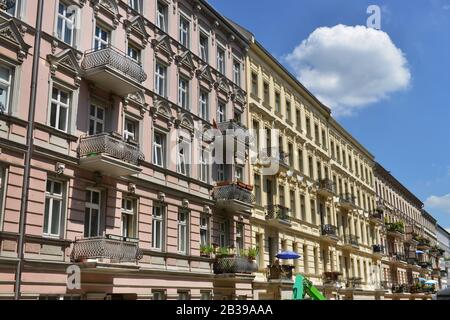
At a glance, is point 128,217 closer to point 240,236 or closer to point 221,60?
point 240,236

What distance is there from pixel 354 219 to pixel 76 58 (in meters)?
34.6

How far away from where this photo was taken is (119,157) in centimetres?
1664

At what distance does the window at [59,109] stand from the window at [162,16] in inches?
281

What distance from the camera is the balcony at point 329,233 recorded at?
3569 centimetres

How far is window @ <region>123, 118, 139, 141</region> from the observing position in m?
18.8

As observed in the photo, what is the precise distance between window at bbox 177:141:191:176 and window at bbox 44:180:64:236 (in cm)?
693

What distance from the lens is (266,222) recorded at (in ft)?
92.9

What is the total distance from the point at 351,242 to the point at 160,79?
86.7 ft

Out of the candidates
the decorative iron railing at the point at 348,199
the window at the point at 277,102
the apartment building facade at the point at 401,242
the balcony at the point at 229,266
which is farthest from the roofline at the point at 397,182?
the balcony at the point at 229,266

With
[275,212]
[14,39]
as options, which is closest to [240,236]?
[275,212]

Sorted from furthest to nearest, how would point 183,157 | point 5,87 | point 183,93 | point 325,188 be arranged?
point 325,188, point 183,93, point 183,157, point 5,87
